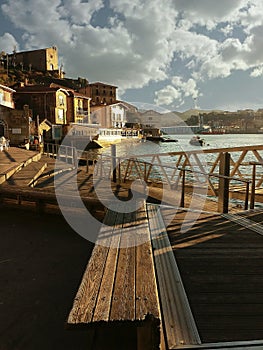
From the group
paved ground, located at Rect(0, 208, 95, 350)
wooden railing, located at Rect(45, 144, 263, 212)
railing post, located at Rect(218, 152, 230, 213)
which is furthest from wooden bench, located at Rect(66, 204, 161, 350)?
wooden railing, located at Rect(45, 144, 263, 212)

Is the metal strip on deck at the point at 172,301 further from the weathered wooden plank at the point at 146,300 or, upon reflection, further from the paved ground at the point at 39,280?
the paved ground at the point at 39,280

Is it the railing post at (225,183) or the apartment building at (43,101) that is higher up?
the apartment building at (43,101)

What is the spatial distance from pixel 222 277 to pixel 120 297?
51.4 inches

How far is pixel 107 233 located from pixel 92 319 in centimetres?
179

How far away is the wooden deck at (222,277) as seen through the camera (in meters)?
2.11

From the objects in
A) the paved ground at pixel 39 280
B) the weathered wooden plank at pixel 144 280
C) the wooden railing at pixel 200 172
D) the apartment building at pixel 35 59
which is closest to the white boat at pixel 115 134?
the wooden railing at pixel 200 172

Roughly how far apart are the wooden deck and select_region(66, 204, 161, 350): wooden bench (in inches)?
17.4

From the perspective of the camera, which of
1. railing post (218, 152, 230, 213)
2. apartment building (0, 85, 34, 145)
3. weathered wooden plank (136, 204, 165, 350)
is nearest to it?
weathered wooden plank (136, 204, 165, 350)

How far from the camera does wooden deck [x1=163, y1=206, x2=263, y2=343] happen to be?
2105 millimetres

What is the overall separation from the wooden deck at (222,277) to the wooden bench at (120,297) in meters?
0.44

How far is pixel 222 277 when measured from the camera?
288 cm

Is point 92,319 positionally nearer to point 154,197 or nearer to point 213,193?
point 154,197

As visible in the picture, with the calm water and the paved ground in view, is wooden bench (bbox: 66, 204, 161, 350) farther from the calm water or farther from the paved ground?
the calm water

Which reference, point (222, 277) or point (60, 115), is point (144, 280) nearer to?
point (222, 277)
